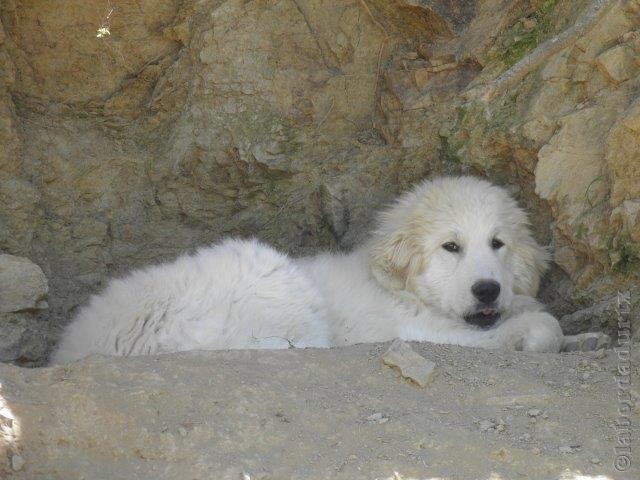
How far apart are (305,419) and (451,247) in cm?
238

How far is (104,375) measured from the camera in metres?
3.58

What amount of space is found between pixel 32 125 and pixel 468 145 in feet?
11.0

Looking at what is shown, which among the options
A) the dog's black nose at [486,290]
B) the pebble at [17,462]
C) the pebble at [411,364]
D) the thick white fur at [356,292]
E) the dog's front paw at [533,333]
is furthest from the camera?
the dog's black nose at [486,290]

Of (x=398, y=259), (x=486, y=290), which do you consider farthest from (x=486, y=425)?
(x=398, y=259)

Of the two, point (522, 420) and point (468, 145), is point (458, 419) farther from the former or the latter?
point (468, 145)

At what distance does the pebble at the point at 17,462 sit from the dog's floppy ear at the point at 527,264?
11.7ft

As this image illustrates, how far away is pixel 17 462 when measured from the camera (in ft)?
10.00

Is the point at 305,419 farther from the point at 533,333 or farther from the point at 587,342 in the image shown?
the point at 587,342

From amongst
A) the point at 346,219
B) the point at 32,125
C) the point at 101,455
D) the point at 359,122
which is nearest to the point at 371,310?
the point at 346,219

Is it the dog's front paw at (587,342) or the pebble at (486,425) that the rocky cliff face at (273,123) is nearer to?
the dog's front paw at (587,342)

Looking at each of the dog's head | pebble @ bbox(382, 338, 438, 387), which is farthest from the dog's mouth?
pebble @ bbox(382, 338, 438, 387)

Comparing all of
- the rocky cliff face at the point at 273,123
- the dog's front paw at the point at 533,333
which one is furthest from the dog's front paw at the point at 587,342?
the rocky cliff face at the point at 273,123

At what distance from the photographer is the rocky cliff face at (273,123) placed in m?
5.34

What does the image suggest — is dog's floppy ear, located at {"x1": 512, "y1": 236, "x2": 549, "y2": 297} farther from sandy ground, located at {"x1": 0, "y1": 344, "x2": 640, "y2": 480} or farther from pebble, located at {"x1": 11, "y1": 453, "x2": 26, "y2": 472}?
pebble, located at {"x1": 11, "y1": 453, "x2": 26, "y2": 472}
